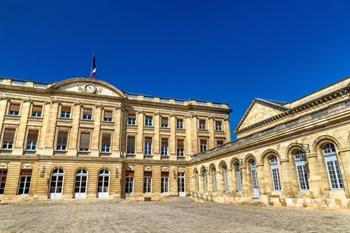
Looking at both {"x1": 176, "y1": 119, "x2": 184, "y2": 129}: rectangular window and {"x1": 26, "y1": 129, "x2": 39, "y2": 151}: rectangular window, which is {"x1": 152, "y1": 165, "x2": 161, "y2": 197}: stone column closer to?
{"x1": 176, "y1": 119, "x2": 184, "y2": 129}: rectangular window

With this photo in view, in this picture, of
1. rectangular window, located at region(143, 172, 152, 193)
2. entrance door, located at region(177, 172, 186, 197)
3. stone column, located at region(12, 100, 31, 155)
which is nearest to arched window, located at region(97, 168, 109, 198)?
rectangular window, located at region(143, 172, 152, 193)

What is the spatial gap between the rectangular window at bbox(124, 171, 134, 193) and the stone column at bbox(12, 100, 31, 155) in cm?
1008

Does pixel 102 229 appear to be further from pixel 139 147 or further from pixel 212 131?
pixel 212 131

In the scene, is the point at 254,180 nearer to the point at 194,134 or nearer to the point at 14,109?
the point at 194,134

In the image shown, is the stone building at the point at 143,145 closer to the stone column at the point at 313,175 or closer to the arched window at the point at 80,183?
the arched window at the point at 80,183

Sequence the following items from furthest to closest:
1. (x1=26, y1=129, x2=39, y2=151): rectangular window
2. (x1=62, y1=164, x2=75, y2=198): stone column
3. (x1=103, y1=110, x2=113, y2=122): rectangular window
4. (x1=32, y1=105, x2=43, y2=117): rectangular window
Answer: (x1=103, y1=110, x2=113, y2=122): rectangular window
(x1=32, y1=105, x2=43, y2=117): rectangular window
(x1=26, y1=129, x2=39, y2=151): rectangular window
(x1=62, y1=164, x2=75, y2=198): stone column

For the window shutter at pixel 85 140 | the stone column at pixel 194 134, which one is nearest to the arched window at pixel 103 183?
the window shutter at pixel 85 140

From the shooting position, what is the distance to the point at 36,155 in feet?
71.8

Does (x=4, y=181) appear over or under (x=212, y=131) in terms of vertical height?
under

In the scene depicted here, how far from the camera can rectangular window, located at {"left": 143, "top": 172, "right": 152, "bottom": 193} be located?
24.5 m

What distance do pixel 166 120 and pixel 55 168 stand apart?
12564 millimetres

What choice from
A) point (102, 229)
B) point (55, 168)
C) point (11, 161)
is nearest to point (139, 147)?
point (55, 168)

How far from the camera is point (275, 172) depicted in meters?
14.6

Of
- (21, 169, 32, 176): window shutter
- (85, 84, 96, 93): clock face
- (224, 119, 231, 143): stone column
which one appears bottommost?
(21, 169, 32, 176): window shutter
